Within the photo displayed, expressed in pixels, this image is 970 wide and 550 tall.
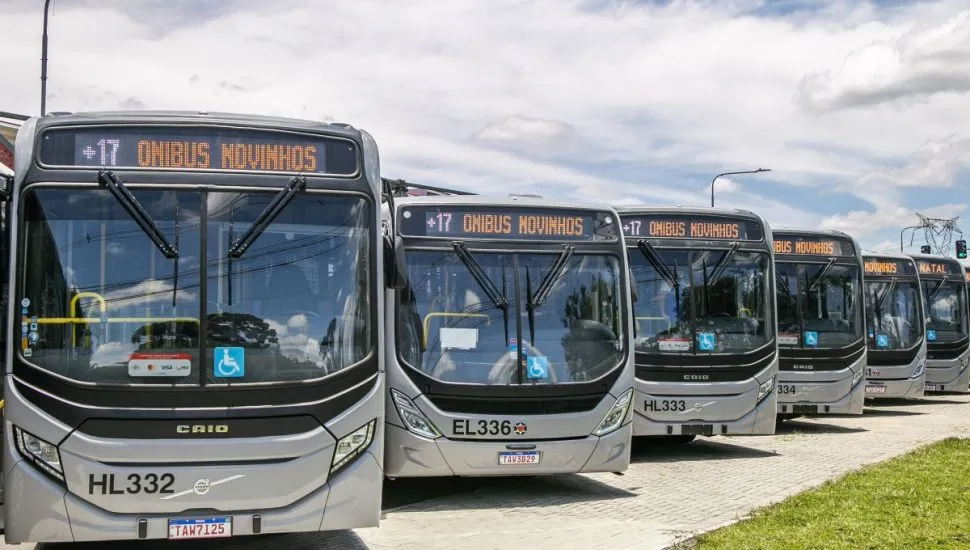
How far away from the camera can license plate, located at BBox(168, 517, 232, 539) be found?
23.4ft

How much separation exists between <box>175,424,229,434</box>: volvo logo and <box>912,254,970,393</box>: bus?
64.3ft

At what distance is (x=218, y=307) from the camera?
24.2 feet

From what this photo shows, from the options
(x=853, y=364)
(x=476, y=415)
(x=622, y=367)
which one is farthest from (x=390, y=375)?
(x=853, y=364)

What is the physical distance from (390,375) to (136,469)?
3.71 metres

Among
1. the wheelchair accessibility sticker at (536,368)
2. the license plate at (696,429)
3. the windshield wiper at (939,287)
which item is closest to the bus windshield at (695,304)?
the license plate at (696,429)

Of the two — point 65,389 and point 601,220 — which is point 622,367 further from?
point 65,389

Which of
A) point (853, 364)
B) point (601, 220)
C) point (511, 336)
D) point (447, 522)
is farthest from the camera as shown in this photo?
point (853, 364)

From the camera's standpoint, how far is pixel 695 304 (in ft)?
45.6

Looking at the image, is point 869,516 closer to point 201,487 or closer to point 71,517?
point 201,487

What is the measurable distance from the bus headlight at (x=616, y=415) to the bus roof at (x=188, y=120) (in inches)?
166

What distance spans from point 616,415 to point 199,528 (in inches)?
192

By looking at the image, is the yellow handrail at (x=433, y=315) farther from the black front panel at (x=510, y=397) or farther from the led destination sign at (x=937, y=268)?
the led destination sign at (x=937, y=268)

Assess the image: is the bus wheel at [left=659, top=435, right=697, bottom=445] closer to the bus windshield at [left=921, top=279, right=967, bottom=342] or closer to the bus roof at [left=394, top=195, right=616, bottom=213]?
the bus roof at [left=394, top=195, right=616, bottom=213]

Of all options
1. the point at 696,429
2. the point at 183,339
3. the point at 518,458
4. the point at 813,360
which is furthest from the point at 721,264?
the point at 183,339
